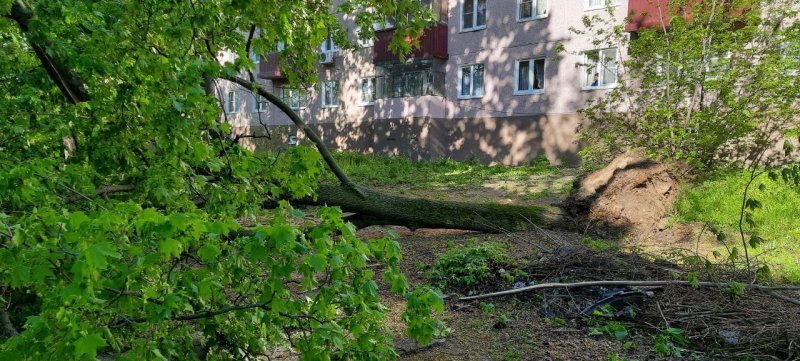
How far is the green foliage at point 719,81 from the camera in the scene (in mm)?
9008

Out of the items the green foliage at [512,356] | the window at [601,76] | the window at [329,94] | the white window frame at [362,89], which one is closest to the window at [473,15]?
the window at [601,76]

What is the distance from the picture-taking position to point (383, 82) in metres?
23.5

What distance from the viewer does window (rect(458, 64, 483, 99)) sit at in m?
20.5

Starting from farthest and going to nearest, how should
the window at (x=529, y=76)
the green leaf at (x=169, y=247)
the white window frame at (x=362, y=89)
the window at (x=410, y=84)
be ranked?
1. the white window frame at (x=362, y=89)
2. the window at (x=410, y=84)
3. the window at (x=529, y=76)
4. the green leaf at (x=169, y=247)

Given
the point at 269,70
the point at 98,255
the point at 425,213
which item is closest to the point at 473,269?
the point at 425,213

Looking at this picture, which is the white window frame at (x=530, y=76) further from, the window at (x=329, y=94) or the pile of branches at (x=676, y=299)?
the pile of branches at (x=676, y=299)

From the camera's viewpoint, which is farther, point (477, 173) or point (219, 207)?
point (477, 173)

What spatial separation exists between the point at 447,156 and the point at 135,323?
64.4 ft

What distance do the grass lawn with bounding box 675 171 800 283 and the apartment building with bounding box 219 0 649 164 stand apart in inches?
324

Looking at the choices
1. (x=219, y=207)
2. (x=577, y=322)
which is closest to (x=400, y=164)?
(x=577, y=322)

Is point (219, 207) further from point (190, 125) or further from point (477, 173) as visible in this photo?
point (477, 173)

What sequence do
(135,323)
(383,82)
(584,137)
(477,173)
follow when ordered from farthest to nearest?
(383,82) → (477,173) → (584,137) → (135,323)

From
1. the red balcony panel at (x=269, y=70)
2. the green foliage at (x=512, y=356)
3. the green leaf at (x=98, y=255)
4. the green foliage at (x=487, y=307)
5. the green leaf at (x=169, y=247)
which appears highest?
the red balcony panel at (x=269, y=70)

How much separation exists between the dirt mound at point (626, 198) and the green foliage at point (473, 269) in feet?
7.66
